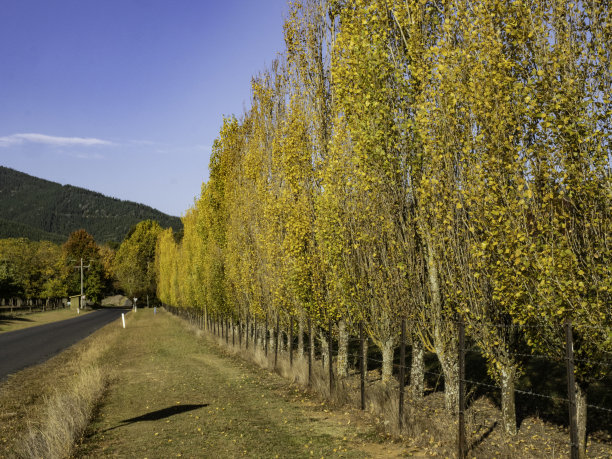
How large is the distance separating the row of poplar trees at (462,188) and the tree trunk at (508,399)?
38 millimetres

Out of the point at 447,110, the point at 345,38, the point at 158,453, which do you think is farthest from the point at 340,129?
the point at 158,453

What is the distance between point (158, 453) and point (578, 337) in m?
7.65

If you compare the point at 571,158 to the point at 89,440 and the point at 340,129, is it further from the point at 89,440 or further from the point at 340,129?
the point at 89,440

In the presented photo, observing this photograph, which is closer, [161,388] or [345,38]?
[345,38]

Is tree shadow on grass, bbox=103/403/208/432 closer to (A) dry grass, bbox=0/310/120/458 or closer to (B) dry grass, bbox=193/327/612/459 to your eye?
(A) dry grass, bbox=0/310/120/458

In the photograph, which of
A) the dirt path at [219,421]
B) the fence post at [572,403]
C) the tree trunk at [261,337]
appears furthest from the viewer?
the tree trunk at [261,337]

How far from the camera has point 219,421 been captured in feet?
38.0

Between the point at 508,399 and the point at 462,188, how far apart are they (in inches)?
163

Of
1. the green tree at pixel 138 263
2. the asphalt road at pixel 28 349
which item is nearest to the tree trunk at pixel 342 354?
the asphalt road at pixel 28 349

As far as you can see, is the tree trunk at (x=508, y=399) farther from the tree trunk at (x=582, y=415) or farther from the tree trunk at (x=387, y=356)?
the tree trunk at (x=387, y=356)

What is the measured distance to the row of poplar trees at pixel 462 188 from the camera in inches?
310

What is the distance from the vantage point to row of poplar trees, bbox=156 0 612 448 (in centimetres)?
787

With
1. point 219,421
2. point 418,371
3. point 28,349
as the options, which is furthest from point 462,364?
point 28,349

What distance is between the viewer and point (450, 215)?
9.63m
